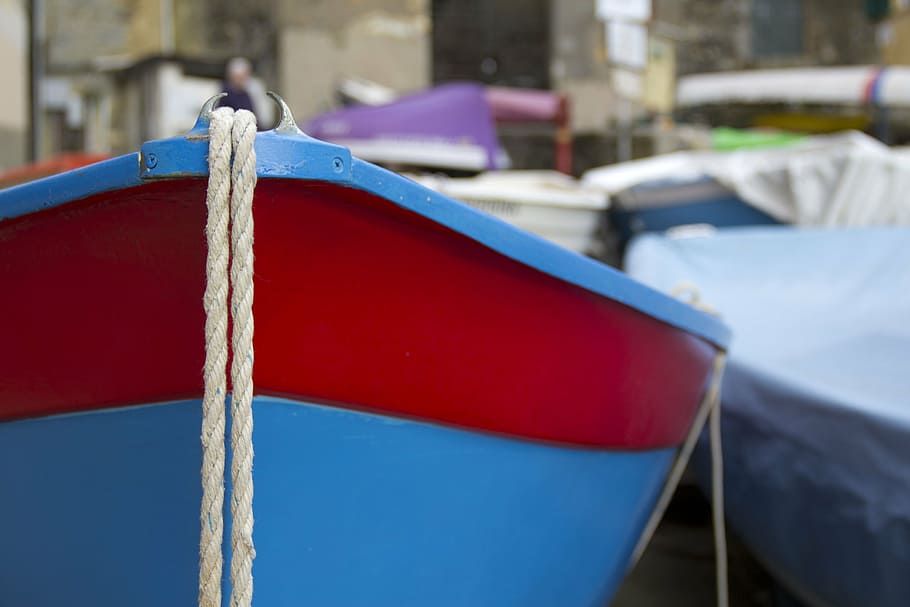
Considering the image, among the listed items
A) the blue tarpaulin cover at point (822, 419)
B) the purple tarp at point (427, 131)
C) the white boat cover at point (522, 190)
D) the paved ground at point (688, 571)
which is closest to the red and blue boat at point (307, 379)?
the blue tarpaulin cover at point (822, 419)

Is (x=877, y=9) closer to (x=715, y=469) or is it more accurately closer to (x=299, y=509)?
(x=715, y=469)

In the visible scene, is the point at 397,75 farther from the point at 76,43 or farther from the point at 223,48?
the point at 76,43

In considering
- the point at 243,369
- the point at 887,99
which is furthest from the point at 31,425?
the point at 887,99

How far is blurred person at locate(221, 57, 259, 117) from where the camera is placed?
19.7 ft

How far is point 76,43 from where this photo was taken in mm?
8562

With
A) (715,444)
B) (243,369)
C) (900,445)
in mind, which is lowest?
(715,444)

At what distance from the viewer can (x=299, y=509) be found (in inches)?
50.1

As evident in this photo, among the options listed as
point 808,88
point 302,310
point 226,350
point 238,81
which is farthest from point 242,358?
point 808,88

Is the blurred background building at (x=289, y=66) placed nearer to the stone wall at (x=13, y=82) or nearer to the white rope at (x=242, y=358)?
the stone wall at (x=13, y=82)

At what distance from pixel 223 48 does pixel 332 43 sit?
127 centimetres

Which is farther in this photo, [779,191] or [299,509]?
[779,191]

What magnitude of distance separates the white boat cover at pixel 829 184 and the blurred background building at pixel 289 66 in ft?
6.64

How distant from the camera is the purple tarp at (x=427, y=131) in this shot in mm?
4891

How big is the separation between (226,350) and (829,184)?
374 centimetres
